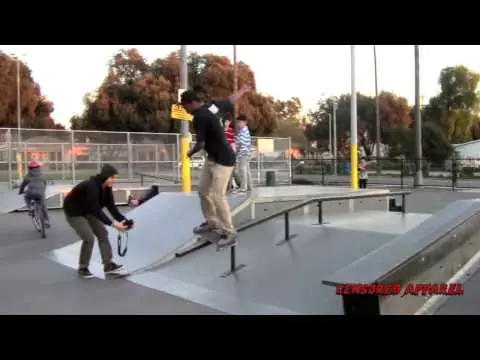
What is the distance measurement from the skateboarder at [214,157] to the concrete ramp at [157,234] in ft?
6.08

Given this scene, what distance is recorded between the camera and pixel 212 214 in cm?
624

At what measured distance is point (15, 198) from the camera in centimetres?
1684

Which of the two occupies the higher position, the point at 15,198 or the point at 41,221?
the point at 15,198

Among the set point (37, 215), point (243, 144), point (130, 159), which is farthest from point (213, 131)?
point (130, 159)

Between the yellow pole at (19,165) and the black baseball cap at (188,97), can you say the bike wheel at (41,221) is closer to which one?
the black baseball cap at (188,97)

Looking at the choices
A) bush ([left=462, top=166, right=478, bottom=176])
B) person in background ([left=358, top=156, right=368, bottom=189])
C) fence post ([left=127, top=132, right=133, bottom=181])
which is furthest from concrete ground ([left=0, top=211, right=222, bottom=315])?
bush ([left=462, top=166, right=478, bottom=176])

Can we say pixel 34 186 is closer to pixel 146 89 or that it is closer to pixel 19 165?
pixel 19 165

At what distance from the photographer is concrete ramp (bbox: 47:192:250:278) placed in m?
7.96

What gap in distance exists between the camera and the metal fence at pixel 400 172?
2500 centimetres

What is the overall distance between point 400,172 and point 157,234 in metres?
20.7

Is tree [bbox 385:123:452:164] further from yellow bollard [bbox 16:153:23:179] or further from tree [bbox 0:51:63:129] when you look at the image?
yellow bollard [bbox 16:153:23:179]
